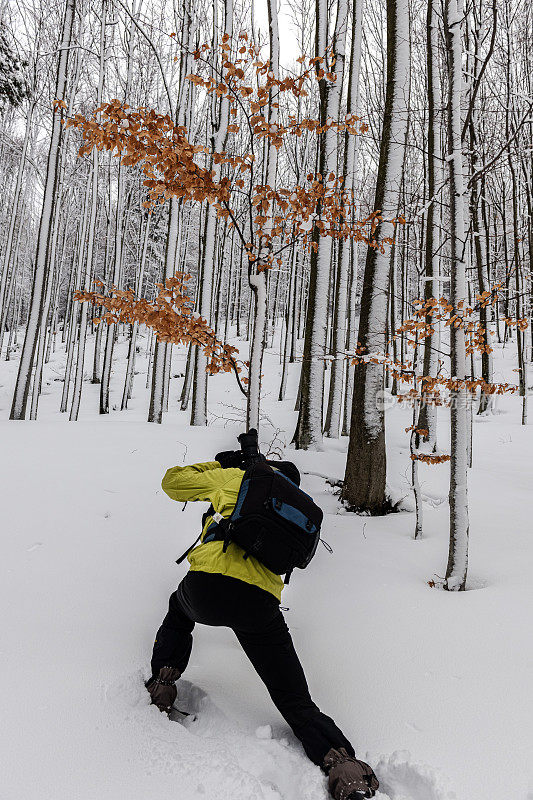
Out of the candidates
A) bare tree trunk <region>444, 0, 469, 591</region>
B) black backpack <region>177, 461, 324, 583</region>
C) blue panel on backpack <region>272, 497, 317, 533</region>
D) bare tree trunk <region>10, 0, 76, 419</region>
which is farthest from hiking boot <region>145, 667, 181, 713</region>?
bare tree trunk <region>10, 0, 76, 419</region>

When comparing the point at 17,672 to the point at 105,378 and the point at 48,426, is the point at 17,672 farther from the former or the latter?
the point at 105,378

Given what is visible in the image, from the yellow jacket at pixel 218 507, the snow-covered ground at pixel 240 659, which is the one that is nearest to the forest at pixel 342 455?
the snow-covered ground at pixel 240 659

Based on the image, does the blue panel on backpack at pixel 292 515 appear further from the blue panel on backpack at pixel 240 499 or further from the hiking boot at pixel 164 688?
the hiking boot at pixel 164 688

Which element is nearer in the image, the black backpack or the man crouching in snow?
the man crouching in snow

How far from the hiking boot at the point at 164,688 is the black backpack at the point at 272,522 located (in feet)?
2.61

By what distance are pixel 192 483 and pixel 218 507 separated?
224 mm

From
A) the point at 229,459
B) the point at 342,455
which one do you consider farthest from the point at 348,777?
the point at 342,455

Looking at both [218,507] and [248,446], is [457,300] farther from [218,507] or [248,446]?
[218,507]

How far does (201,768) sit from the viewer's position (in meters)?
2.01

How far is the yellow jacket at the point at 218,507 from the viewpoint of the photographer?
7.13 ft

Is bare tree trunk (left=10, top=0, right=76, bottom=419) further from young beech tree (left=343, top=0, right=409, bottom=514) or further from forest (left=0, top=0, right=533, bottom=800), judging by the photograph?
young beech tree (left=343, top=0, right=409, bottom=514)

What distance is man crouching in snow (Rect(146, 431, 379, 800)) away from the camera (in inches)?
77.8

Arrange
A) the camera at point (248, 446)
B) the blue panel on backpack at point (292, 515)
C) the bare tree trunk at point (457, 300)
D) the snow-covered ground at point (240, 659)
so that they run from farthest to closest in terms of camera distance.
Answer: the bare tree trunk at point (457, 300), the camera at point (248, 446), the blue panel on backpack at point (292, 515), the snow-covered ground at point (240, 659)

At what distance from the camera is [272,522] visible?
2.10m
